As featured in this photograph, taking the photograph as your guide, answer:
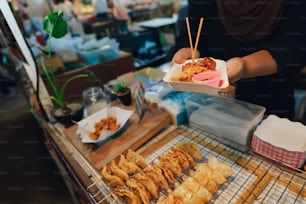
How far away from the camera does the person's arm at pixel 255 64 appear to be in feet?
2.58

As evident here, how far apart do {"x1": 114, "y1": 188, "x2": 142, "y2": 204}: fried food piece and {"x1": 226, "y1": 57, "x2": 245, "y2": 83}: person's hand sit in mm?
532

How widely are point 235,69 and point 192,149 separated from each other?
382 mm

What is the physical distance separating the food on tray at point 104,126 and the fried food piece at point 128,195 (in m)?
0.36

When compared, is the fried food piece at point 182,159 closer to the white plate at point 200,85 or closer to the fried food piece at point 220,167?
the fried food piece at point 220,167

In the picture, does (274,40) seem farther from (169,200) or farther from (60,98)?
(60,98)

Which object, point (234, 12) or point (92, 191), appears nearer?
point (92, 191)

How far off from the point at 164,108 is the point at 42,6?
10.1ft

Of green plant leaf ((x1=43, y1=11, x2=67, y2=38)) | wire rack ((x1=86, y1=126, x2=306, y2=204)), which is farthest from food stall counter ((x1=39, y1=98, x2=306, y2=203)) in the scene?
green plant leaf ((x1=43, y1=11, x2=67, y2=38))

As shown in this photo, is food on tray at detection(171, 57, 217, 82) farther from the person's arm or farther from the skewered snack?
the skewered snack

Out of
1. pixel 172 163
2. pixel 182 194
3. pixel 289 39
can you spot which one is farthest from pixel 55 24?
pixel 289 39

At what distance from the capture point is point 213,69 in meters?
0.71

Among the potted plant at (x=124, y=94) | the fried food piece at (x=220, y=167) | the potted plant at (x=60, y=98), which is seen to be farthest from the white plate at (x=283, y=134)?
the potted plant at (x=60, y=98)

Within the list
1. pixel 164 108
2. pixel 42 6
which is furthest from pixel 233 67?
pixel 42 6

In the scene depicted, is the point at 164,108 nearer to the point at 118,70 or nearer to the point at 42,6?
the point at 118,70
